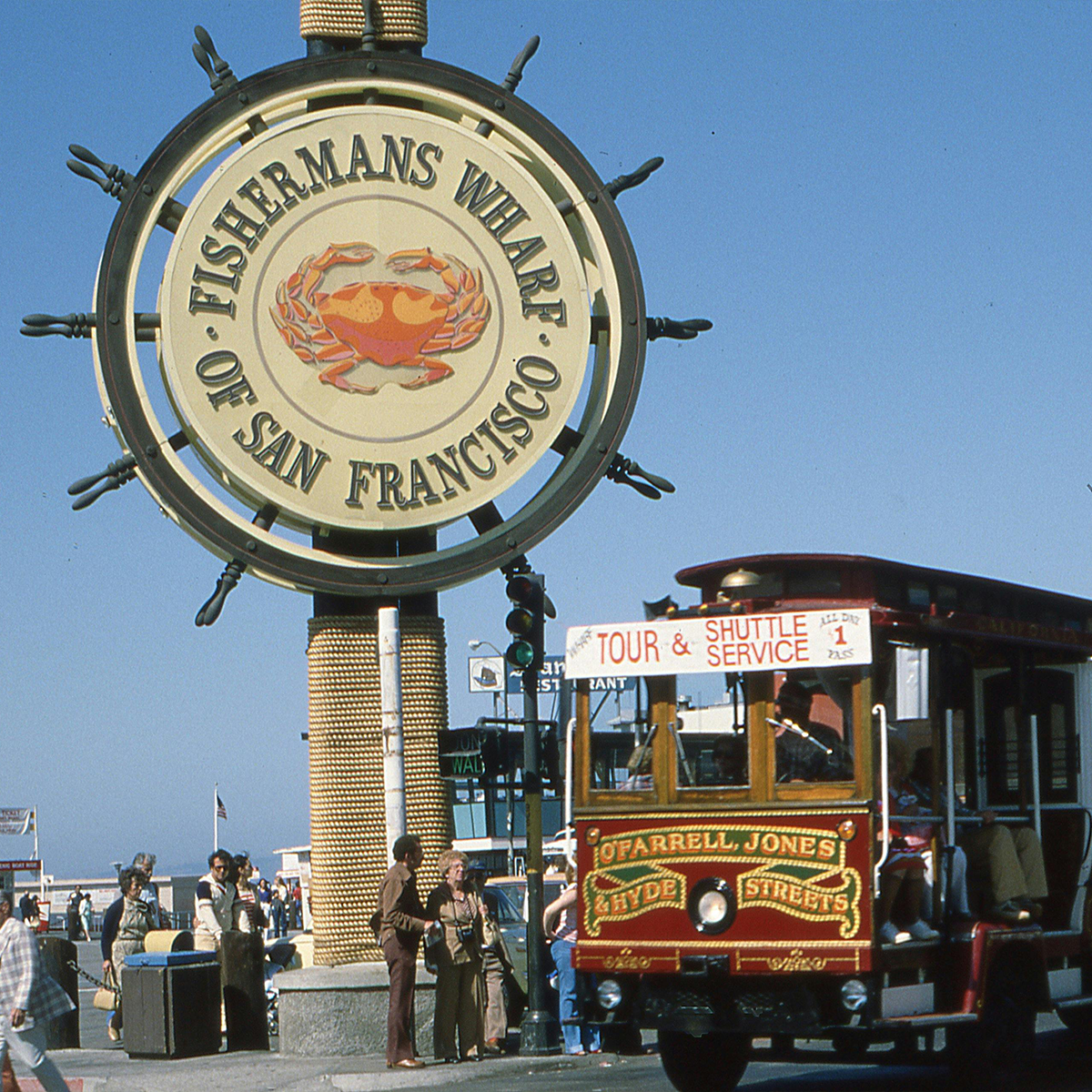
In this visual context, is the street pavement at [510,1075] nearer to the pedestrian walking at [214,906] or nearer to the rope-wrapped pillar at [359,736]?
the rope-wrapped pillar at [359,736]

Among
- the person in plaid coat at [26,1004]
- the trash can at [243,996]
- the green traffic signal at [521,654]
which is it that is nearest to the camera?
the person in plaid coat at [26,1004]

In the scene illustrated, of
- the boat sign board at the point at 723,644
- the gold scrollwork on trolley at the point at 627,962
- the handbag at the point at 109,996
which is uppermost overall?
the boat sign board at the point at 723,644

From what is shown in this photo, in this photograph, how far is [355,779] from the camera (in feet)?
51.4

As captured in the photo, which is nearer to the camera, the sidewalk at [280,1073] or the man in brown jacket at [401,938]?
the sidewalk at [280,1073]

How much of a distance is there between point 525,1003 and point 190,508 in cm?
572

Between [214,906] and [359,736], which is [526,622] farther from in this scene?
[214,906]

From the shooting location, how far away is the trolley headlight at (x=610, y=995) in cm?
1177

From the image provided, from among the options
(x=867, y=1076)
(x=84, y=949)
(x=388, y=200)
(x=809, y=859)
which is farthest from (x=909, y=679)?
(x=84, y=949)

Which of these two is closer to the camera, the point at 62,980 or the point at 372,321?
the point at 372,321

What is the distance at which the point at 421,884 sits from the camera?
15625 millimetres

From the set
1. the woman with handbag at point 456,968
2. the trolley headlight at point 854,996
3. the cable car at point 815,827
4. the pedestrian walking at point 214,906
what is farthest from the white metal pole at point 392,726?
the trolley headlight at point 854,996

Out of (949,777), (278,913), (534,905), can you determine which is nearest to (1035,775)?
(949,777)

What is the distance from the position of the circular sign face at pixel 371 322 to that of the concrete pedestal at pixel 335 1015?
3036 millimetres

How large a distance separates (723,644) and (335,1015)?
5.18 metres
